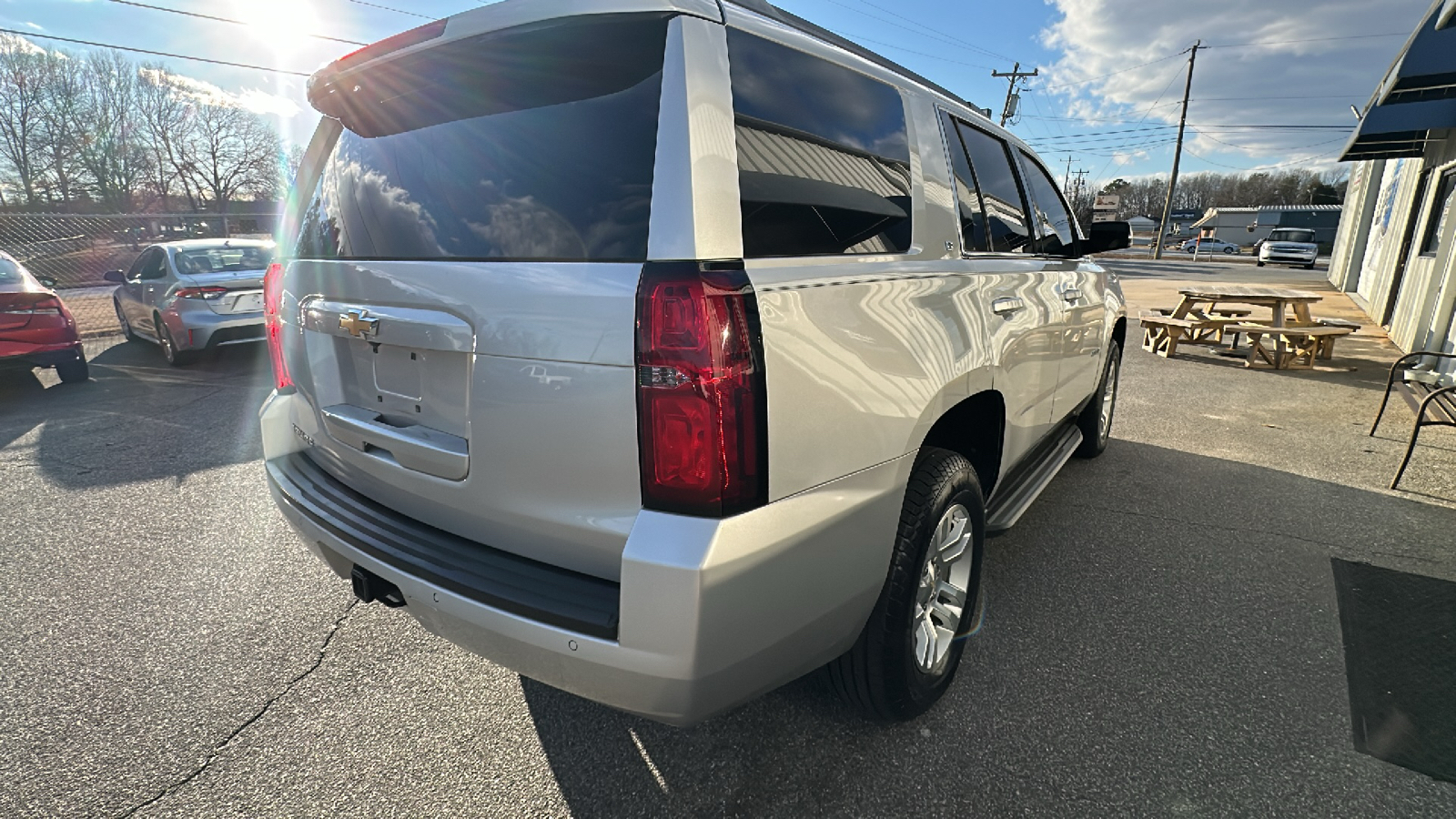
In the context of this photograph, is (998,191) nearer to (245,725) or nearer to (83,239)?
(245,725)

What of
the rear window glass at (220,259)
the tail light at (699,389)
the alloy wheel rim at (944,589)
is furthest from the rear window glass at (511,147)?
the rear window glass at (220,259)

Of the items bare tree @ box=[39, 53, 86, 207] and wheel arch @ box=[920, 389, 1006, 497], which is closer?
wheel arch @ box=[920, 389, 1006, 497]

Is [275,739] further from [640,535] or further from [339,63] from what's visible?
[339,63]

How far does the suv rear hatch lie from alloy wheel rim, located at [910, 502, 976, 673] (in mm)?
1121

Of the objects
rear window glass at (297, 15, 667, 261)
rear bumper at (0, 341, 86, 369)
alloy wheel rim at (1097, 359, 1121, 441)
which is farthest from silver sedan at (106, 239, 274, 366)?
alloy wheel rim at (1097, 359, 1121, 441)

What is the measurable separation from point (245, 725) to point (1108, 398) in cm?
509

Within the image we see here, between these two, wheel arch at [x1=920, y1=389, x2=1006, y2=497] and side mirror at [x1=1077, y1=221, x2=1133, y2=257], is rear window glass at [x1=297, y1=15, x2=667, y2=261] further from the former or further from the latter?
side mirror at [x1=1077, y1=221, x2=1133, y2=257]

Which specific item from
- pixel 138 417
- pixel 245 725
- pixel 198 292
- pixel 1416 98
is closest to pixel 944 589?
pixel 245 725

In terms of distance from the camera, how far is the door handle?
2422 mm

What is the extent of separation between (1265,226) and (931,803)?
76.4m

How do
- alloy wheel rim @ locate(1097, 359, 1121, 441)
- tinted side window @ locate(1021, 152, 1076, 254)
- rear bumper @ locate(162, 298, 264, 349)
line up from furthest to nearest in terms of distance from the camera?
rear bumper @ locate(162, 298, 264, 349) < alloy wheel rim @ locate(1097, 359, 1121, 441) < tinted side window @ locate(1021, 152, 1076, 254)

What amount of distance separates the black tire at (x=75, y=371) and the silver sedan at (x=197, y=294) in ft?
2.62

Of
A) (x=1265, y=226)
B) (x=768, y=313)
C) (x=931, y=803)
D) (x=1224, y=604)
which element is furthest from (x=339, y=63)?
(x=1265, y=226)

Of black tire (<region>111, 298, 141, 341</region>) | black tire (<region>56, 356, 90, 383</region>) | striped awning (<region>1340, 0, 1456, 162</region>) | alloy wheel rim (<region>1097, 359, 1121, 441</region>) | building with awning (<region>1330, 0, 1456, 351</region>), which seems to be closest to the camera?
alloy wheel rim (<region>1097, 359, 1121, 441</region>)
